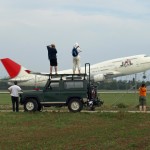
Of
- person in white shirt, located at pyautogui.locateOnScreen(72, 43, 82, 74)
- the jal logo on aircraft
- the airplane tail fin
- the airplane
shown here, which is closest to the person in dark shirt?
person in white shirt, located at pyautogui.locateOnScreen(72, 43, 82, 74)

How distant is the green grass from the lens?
12867mm

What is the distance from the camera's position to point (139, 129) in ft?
54.3

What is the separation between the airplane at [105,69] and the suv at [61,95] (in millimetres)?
47324

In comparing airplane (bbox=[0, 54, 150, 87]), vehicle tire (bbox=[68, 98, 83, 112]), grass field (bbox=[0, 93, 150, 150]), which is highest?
airplane (bbox=[0, 54, 150, 87])

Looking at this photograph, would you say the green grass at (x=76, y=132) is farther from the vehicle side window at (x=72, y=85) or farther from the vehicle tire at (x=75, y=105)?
the vehicle side window at (x=72, y=85)

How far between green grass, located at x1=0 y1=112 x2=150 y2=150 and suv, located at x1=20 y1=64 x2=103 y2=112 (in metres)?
2.56

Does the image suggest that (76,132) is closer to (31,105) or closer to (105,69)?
(31,105)

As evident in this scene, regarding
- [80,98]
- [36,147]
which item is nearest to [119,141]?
[36,147]

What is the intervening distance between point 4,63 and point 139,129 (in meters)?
59.8

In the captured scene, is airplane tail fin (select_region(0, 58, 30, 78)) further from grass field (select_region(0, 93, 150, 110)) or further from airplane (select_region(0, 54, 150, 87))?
grass field (select_region(0, 93, 150, 110))

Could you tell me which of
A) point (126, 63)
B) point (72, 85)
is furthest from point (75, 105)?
point (126, 63)

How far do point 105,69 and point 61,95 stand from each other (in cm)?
5410

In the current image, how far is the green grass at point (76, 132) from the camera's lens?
12867 mm

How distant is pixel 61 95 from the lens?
80.7 ft
